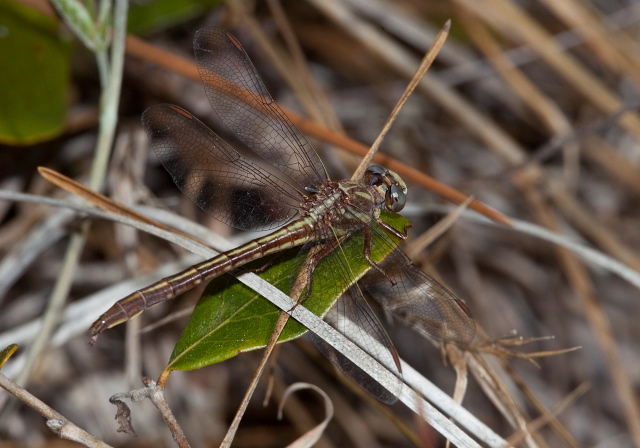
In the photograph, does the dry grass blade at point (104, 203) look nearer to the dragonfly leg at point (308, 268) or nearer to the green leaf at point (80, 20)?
the dragonfly leg at point (308, 268)

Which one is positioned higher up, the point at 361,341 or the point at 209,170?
the point at 209,170

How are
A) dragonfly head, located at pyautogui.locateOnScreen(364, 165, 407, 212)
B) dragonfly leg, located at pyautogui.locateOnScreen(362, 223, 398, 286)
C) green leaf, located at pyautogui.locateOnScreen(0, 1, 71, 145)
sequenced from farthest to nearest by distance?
green leaf, located at pyautogui.locateOnScreen(0, 1, 71, 145) → dragonfly head, located at pyautogui.locateOnScreen(364, 165, 407, 212) → dragonfly leg, located at pyautogui.locateOnScreen(362, 223, 398, 286)

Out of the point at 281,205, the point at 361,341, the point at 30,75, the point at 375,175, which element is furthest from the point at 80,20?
the point at 361,341

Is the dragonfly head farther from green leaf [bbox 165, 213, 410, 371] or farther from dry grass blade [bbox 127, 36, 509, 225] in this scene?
green leaf [bbox 165, 213, 410, 371]

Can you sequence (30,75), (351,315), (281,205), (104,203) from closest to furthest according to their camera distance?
1. (351,315)
2. (104,203)
3. (281,205)
4. (30,75)

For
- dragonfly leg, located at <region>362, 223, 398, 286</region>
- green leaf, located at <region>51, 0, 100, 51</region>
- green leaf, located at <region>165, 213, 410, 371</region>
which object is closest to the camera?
green leaf, located at <region>165, 213, 410, 371</region>

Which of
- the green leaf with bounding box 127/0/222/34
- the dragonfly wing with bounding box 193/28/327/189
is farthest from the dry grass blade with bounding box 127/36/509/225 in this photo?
the green leaf with bounding box 127/0/222/34

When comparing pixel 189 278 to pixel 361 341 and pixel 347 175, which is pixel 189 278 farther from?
pixel 347 175
